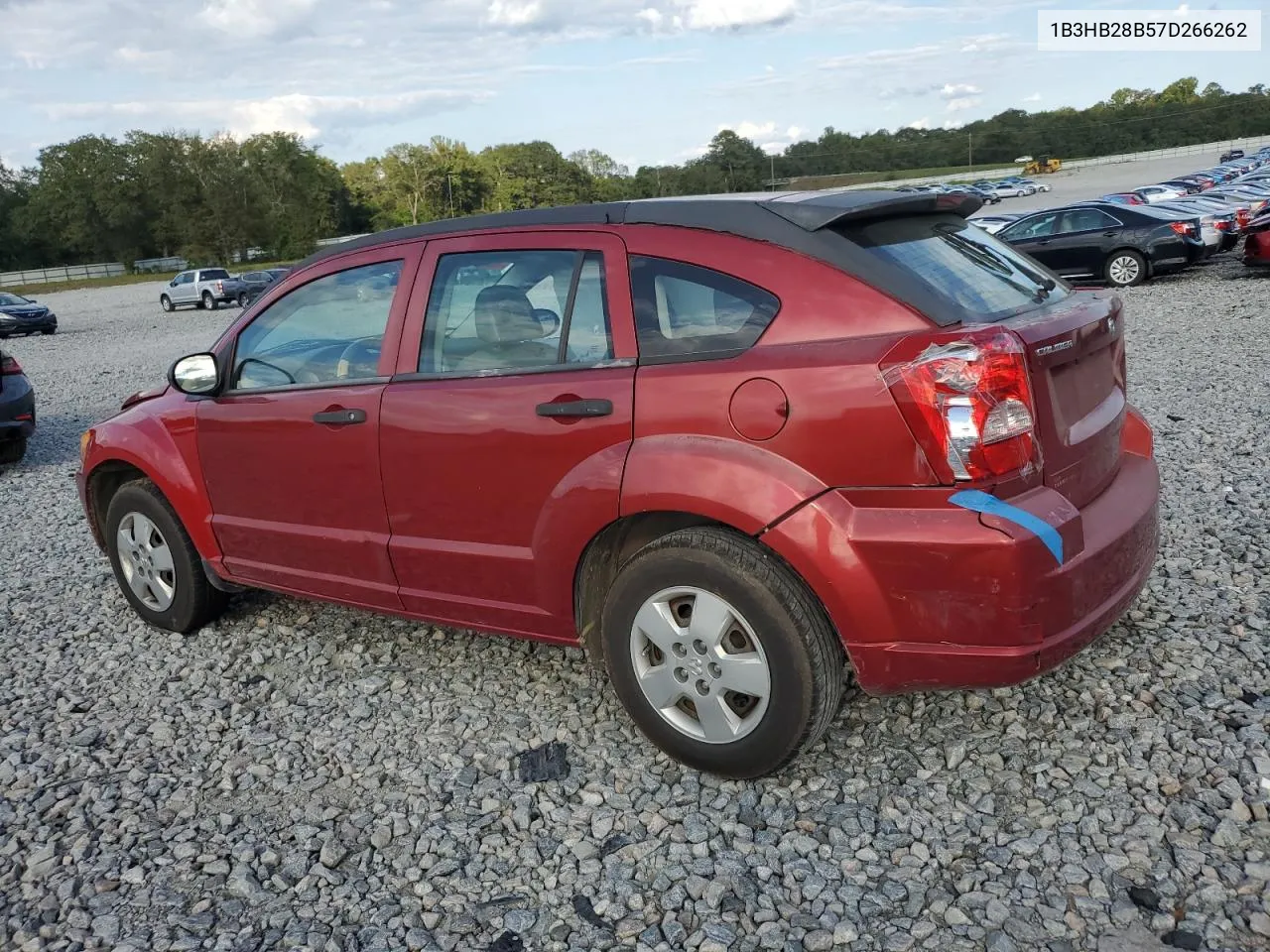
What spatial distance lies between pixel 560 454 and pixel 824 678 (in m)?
1.06

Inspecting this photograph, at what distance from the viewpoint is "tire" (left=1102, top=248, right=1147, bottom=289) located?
18328 mm

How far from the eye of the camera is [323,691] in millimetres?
4258

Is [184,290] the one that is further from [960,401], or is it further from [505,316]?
[960,401]

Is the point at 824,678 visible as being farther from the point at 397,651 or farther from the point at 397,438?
the point at 397,651

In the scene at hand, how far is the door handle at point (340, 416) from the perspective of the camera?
12.6 ft

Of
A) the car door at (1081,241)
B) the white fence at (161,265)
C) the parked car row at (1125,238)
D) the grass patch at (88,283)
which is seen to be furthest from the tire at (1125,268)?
the white fence at (161,265)

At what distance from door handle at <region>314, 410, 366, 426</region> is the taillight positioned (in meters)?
1.97

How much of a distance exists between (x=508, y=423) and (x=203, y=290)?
3750 centimetres

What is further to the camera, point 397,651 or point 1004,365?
point 397,651

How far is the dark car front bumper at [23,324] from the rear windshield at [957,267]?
1211 inches

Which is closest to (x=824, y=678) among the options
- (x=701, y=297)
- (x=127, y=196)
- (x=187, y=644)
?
(x=701, y=297)

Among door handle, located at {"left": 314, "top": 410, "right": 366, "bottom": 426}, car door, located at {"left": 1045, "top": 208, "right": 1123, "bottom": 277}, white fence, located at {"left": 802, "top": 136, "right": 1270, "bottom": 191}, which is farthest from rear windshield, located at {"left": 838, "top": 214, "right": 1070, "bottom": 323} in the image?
white fence, located at {"left": 802, "top": 136, "right": 1270, "bottom": 191}

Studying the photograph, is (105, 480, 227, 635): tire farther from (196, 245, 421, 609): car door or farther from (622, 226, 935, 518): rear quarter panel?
(622, 226, 935, 518): rear quarter panel

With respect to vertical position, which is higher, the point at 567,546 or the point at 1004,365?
the point at 1004,365
